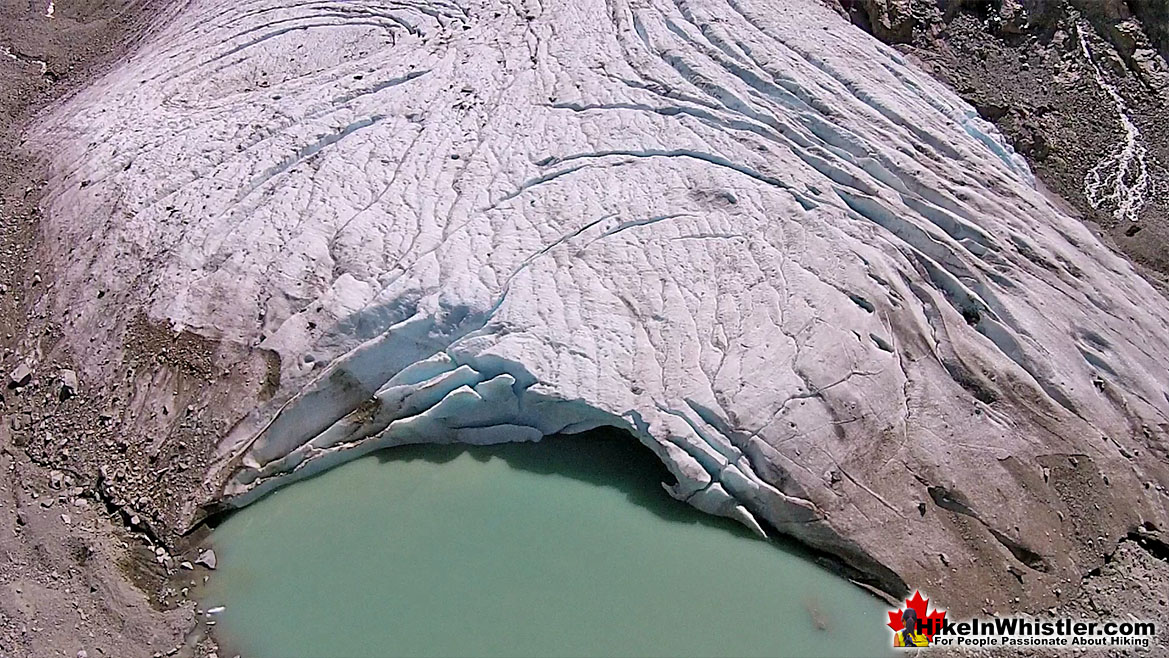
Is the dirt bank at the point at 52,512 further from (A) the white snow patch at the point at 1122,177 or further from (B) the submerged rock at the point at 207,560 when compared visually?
(A) the white snow patch at the point at 1122,177

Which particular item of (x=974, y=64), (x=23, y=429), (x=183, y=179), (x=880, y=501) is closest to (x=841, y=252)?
(x=880, y=501)

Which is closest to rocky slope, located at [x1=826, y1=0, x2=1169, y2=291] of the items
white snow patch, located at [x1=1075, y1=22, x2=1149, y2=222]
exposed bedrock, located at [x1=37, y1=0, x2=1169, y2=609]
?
white snow patch, located at [x1=1075, y1=22, x2=1149, y2=222]

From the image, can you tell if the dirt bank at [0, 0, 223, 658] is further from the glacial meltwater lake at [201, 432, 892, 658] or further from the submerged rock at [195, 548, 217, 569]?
the glacial meltwater lake at [201, 432, 892, 658]

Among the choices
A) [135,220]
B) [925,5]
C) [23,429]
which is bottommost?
[23,429]

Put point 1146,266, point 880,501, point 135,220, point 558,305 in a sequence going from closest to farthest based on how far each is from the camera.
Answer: point 880,501 → point 558,305 → point 135,220 → point 1146,266

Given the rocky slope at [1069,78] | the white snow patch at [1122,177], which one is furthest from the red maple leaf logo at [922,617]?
the white snow patch at [1122,177]

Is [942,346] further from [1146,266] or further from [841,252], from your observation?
[1146,266]

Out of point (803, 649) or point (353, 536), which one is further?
point (353, 536)
